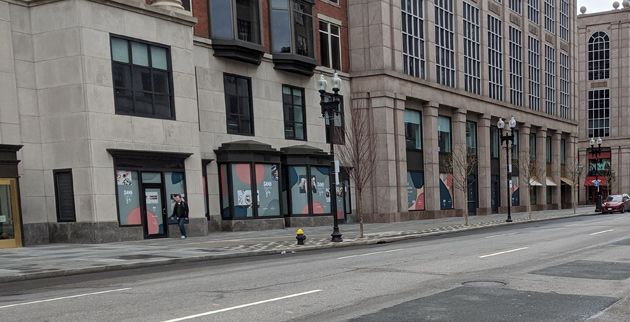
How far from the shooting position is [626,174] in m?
74.6

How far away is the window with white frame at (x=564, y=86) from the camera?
60.6 m

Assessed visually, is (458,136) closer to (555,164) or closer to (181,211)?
(555,164)

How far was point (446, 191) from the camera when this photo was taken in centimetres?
4128

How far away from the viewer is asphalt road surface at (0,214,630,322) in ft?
23.5

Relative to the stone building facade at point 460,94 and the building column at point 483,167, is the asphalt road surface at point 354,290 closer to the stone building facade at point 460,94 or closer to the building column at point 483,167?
the stone building facade at point 460,94

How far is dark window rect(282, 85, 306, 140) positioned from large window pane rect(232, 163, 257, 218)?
4.48 meters

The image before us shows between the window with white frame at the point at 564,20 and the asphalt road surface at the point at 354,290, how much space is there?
53.6m

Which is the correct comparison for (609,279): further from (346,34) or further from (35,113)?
(346,34)

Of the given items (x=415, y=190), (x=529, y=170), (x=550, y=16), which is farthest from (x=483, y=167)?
(x=550, y=16)

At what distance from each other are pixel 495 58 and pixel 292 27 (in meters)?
24.8

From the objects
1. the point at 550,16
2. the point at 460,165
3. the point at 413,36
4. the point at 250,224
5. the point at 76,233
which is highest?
the point at 550,16

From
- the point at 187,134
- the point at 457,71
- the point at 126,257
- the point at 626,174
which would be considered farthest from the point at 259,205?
the point at 626,174

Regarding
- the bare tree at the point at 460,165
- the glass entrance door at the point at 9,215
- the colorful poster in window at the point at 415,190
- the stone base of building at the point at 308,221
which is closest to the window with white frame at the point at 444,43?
the bare tree at the point at 460,165

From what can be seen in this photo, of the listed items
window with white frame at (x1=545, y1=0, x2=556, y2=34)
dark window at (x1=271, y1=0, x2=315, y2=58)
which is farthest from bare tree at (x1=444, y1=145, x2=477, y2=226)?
window with white frame at (x1=545, y1=0, x2=556, y2=34)
